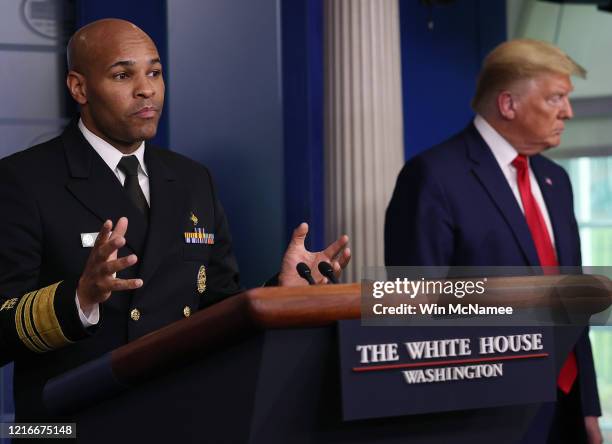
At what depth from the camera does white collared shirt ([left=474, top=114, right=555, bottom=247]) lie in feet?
8.32

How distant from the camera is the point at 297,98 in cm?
325

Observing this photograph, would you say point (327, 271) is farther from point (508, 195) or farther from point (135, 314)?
point (508, 195)

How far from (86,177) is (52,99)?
1.54 meters

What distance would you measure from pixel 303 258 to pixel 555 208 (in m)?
1.09

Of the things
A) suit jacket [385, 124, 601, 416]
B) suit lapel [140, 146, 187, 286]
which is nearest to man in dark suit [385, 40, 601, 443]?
suit jacket [385, 124, 601, 416]

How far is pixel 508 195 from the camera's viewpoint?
2475 mm

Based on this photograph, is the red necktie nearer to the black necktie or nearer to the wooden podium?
the black necktie

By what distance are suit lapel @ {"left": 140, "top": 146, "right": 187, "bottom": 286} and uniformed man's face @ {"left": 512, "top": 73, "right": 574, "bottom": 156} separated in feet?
3.45

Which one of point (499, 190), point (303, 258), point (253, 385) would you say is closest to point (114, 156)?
point (303, 258)

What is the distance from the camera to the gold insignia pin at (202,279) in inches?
74.4

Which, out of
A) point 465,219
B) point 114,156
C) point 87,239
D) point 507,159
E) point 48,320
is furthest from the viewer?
point 507,159

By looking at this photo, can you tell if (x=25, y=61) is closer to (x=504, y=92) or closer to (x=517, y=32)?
(x=504, y=92)

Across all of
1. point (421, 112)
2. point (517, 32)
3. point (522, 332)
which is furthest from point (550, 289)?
point (517, 32)

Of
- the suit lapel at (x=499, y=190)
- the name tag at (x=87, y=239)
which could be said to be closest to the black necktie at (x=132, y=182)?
the name tag at (x=87, y=239)
